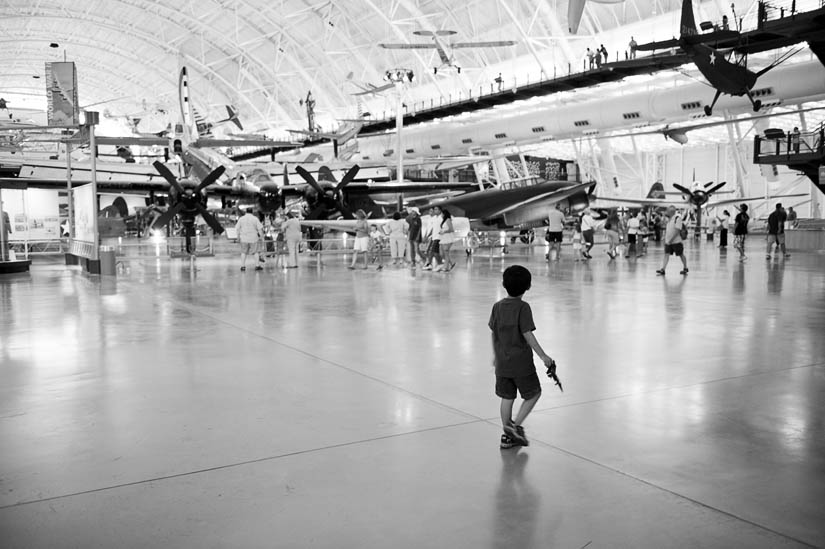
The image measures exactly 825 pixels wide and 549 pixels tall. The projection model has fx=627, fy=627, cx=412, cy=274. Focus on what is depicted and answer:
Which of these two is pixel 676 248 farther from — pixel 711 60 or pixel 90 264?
pixel 90 264

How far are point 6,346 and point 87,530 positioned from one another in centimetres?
514

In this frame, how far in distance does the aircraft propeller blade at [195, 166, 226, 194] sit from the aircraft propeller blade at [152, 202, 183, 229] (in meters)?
0.77

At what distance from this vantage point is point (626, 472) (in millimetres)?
3355

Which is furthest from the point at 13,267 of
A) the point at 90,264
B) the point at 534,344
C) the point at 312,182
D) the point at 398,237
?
the point at 534,344

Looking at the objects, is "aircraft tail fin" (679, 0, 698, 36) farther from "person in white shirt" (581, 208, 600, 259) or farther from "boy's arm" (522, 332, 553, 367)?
"boy's arm" (522, 332, 553, 367)

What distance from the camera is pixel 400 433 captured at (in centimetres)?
402


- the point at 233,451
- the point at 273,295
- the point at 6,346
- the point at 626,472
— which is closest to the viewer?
the point at 626,472

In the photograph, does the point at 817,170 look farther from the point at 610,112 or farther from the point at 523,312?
the point at 523,312

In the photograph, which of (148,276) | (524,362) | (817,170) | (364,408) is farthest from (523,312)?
(817,170)

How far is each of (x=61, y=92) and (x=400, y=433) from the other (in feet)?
47.4

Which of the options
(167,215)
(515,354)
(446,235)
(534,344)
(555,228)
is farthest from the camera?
(167,215)

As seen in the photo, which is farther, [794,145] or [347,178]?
[347,178]

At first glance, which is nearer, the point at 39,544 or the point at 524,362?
the point at 39,544

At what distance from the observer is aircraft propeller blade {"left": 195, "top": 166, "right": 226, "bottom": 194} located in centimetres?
1978
